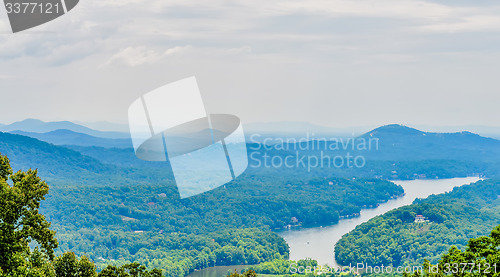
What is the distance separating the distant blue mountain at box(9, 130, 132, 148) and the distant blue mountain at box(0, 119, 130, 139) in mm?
907

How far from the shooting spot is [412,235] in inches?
1084

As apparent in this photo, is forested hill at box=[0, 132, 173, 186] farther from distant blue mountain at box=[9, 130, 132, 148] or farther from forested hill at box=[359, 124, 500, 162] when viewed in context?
forested hill at box=[359, 124, 500, 162]

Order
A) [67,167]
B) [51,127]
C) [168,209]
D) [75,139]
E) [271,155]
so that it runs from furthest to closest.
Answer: [51,127] < [75,139] < [271,155] < [67,167] < [168,209]

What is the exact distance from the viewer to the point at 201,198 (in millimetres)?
44062

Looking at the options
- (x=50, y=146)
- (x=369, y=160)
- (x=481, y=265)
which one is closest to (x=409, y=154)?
(x=369, y=160)

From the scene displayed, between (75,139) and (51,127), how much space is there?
7.93 metres

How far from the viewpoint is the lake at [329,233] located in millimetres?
28016

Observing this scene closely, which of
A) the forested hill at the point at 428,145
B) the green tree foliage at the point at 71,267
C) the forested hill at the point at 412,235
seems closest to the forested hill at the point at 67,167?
the forested hill at the point at 412,235

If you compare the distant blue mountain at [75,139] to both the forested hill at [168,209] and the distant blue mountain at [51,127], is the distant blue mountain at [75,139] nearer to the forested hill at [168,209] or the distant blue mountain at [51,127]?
the distant blue mountain at [51,127]

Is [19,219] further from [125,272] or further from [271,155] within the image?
[271,155]

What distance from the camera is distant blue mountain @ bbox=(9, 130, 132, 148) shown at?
220 feet

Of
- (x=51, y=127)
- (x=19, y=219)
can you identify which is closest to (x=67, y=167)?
(x=51, y=127)

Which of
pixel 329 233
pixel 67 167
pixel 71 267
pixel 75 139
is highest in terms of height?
pixel 71 267

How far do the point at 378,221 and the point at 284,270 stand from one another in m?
7.68
